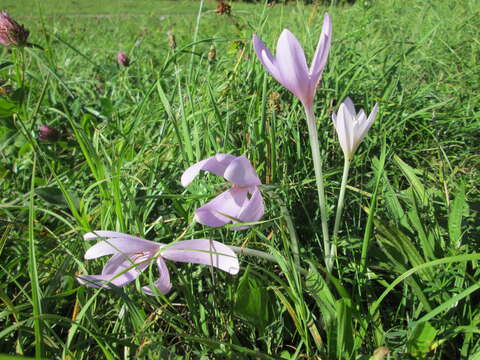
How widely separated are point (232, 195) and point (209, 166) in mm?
63

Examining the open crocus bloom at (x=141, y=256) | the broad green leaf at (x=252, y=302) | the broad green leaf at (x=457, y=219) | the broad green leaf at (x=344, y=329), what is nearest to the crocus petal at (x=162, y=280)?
the open crocus bloom at (x=141, y=256)

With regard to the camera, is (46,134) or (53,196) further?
(46,134)

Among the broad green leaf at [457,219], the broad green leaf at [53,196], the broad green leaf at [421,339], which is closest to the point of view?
the broad green leaf at [421,339]

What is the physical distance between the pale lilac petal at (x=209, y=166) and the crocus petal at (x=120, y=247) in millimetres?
134

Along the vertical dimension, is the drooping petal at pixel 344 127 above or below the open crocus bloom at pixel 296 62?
below

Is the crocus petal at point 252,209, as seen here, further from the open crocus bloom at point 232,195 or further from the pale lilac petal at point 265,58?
the pale lilac petal at point 265,58

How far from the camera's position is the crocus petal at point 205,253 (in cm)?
53

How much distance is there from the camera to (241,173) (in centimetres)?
54

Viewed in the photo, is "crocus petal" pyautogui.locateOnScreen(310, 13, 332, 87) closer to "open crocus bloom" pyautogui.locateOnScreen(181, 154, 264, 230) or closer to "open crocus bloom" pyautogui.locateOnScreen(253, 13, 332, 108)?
"open crocus bloom" pyautogui.locateOnScreen(253, 13, 332, 108)

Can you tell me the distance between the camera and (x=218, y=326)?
62 centimetres

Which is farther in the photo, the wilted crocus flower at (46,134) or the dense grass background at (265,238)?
the wilted crocus flower at (46,134)

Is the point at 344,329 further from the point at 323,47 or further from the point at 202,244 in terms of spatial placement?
the point at 323,47

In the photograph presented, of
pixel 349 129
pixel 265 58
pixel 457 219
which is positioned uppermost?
pixel 265 58

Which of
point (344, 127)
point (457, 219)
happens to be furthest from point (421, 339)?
point (344, 127)
